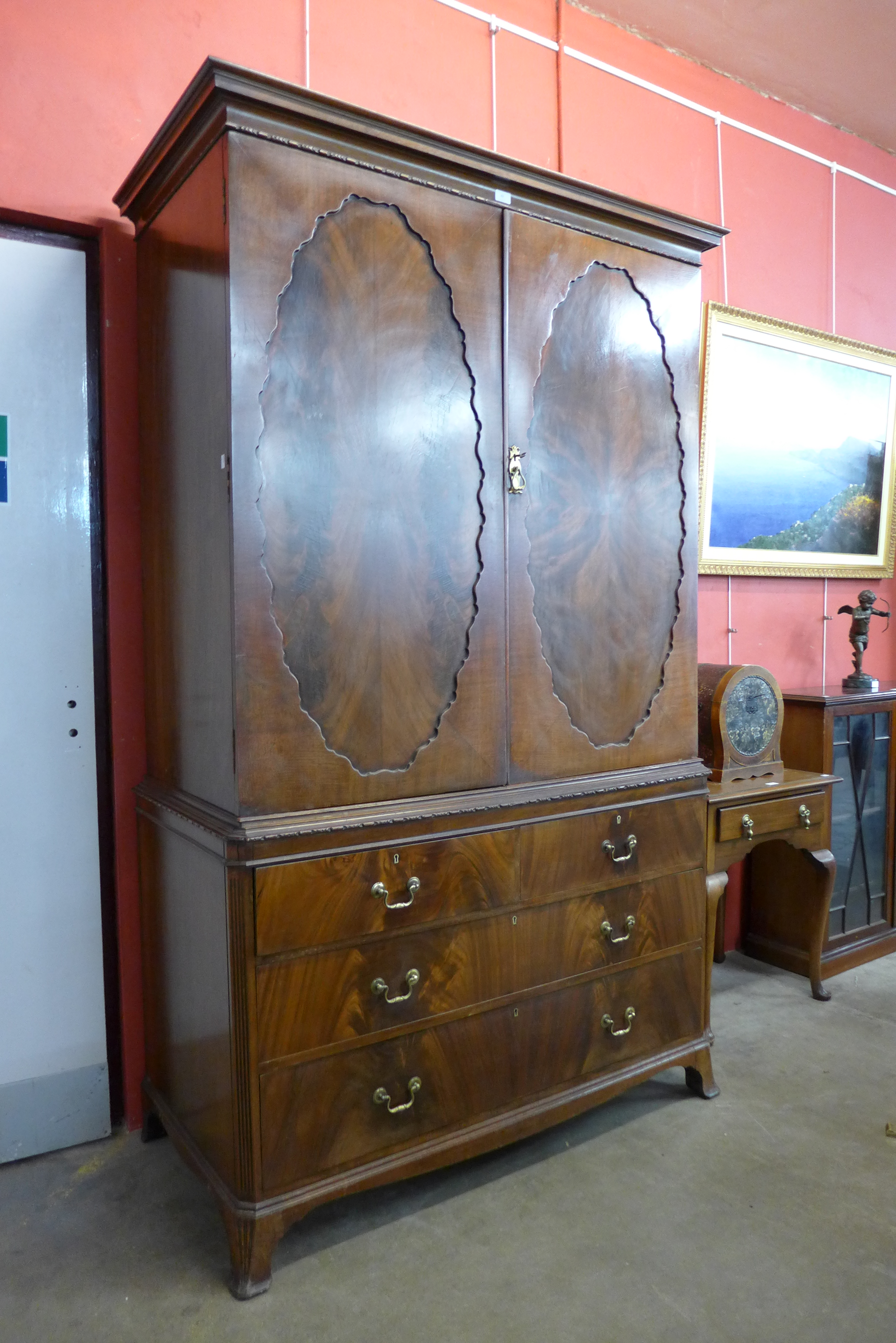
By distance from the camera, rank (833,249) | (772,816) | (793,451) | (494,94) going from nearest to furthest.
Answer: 1. (494,94)
2. (772,816)
3. (793,451)
4. (833,249)

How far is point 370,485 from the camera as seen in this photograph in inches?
78.2

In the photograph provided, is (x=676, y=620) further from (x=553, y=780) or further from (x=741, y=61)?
(x=741, y=61)

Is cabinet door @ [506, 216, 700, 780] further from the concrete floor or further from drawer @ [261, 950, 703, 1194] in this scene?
the concrete floor

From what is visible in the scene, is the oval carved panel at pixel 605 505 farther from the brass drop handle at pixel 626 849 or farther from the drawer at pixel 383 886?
the drawer at pixel 383 886

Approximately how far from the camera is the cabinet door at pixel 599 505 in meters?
2.23

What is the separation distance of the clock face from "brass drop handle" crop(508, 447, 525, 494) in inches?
50.7

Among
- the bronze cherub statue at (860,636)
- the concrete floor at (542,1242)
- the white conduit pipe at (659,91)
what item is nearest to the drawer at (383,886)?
the concrete floor at (542,1242)

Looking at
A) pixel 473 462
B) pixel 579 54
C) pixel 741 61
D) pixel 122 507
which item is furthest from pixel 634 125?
pixel 122 507

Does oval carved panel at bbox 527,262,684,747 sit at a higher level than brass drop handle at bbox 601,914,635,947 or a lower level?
higher

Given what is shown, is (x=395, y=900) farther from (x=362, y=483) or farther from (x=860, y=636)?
(x=860, y=636)

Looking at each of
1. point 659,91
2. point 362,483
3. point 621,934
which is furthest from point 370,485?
point 659,91

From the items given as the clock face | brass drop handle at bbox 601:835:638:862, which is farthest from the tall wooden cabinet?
Result: the clock face

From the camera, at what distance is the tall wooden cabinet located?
1860 millimetres

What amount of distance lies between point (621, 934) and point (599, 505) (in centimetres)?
114
